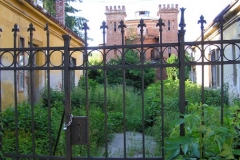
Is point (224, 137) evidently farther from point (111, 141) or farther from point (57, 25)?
point (57, 25)

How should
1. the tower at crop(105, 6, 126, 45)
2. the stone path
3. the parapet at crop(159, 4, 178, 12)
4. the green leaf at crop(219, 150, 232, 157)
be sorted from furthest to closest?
1. the parapet at crop(159, 4, 178, 12)
2. the tower at crop(105, 6, 126, 45)
3. the stone path
4. the green leaf at crop(219, 150, 232, 157)

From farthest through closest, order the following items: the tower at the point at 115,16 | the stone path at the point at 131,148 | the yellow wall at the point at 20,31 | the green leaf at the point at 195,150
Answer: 1. the tower at the point at 115,16
2. the yellow wall at the point at 20,31
3. the stone path at the point at 131,148
4. the green leaf at the point at 195,150

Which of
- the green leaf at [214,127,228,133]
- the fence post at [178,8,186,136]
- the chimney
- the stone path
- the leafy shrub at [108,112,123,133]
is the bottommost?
the stone path

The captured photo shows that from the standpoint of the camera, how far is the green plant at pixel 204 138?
8.81ft

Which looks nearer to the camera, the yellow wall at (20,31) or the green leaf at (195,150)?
the green leaf at (195,150)

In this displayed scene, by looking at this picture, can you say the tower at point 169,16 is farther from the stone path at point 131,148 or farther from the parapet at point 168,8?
the stone path at point 131,148

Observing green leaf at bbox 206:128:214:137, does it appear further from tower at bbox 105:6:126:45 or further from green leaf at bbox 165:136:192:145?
tower at bbox 105:6:126:45

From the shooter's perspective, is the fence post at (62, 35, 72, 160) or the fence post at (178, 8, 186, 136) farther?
the fence post at (62, 35, 72, 160)

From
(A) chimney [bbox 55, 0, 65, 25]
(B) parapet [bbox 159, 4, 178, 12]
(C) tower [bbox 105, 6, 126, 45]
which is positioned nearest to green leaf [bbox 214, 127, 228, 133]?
(A) chimney [bbox 55, 0, 65, 25]

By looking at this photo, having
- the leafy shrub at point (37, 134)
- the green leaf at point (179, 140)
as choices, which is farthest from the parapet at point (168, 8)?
the green leaf at point (179, 140)

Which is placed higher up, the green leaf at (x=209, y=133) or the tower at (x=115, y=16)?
the tower at (x=115, y=16)

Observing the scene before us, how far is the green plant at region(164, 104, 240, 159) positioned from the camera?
2686 mm

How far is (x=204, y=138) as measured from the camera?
9.29 ft

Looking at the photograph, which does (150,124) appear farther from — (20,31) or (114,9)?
(114,9)
